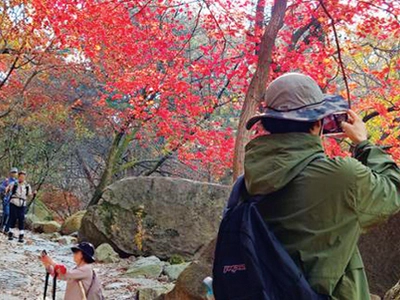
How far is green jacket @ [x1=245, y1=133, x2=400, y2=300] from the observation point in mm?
1682

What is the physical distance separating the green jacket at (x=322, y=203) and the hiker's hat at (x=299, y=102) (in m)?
0.08

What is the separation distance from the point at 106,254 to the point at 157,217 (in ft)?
4.82

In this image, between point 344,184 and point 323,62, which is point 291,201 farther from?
point 323,62

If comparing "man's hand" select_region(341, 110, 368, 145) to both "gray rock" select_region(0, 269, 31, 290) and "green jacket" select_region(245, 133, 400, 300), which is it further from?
"gray rock" select_region(0, 269, 31, 290)

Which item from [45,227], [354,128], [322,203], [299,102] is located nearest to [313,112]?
[299,102]

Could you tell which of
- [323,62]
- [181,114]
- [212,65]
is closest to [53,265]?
[323,62]

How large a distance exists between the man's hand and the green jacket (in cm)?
15

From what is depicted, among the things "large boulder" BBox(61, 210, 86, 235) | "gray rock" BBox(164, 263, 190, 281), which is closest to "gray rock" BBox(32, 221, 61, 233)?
"large boulder" BBox(61, 210, 86, 235)

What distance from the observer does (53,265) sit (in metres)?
4.35

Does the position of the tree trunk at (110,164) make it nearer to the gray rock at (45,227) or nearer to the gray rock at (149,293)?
the gray rock at (45,227)

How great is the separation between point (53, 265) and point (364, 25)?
750cm

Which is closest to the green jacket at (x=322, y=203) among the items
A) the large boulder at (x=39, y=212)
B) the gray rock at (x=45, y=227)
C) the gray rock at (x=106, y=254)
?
the gray rock at (x=106, y=254)

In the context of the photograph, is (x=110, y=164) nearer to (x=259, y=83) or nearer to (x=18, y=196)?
(x=18, y=196)

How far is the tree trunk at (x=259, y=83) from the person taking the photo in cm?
565
